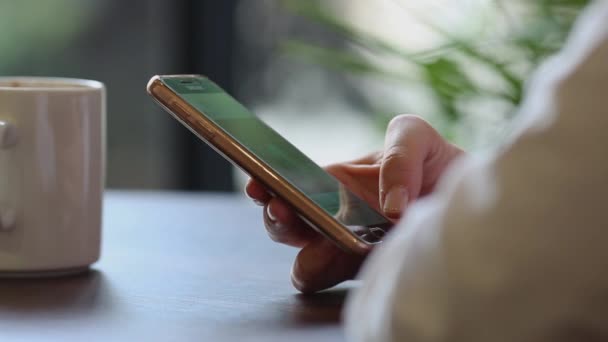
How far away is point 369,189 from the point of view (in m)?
0.91

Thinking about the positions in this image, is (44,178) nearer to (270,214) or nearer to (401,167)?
(270,214)

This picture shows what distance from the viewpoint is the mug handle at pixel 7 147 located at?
0.76m

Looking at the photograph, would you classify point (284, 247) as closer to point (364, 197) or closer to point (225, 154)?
point (364, 197)

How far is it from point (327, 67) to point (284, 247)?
157 cm

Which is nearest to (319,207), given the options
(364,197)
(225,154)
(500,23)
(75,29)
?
(225,154)

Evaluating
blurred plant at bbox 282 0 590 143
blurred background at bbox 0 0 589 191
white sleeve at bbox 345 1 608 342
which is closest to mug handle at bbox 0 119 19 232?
white sleeve at bbox 345 1 608 342

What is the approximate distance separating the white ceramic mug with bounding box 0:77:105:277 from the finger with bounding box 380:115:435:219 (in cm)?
24

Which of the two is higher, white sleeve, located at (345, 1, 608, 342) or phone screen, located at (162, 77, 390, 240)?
white sleeve, located at (345, 1, 608, 342)

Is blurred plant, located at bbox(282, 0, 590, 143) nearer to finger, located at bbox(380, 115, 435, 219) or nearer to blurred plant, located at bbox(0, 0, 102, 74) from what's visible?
finger, located at bbox(380, 115, 435, 219)

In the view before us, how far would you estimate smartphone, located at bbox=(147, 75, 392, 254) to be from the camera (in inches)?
27.1

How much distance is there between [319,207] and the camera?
69cm

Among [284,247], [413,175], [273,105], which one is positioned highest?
[413,175]

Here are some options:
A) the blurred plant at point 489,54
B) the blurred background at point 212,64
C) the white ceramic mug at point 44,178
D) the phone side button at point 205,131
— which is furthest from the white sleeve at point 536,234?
the blurred background at point 212,64

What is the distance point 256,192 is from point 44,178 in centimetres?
16
